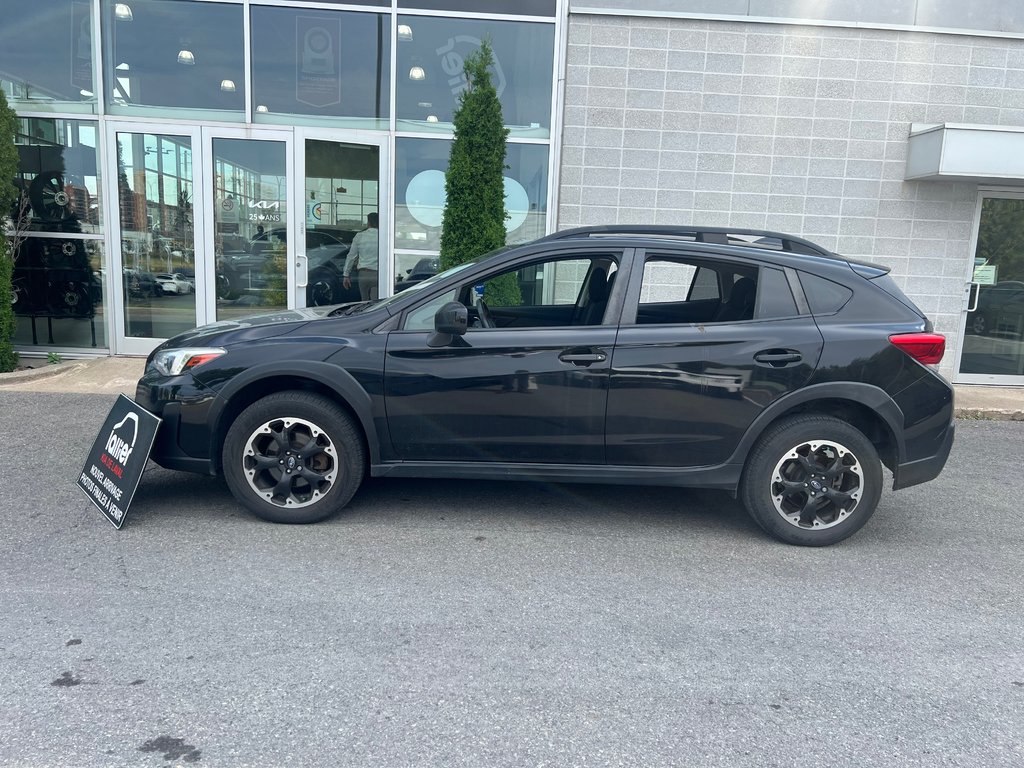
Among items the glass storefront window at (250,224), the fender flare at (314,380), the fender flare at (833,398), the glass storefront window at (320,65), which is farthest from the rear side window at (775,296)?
the glass storefront window at (250,224)

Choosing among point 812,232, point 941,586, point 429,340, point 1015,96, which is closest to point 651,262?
point 429,340

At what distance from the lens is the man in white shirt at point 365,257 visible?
9891mm

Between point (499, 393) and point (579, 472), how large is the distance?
665 millimetres

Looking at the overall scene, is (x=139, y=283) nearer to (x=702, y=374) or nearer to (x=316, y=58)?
(x=316, y=58)

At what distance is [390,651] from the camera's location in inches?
128

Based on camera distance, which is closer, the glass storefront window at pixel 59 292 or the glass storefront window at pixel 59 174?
the glass storefront window at pixel 59 174

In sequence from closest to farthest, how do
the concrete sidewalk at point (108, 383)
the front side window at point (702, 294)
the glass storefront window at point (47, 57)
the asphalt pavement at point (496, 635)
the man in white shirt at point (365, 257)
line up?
the asphalt pavement at point (496, 635) → the front side window at point (702, 294) → the concrete sidewalk at point (108, 383) → the glass storefront window at point (47, 57) → the man in white shirt at point (365, 257)

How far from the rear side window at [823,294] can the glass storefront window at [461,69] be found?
5.83m

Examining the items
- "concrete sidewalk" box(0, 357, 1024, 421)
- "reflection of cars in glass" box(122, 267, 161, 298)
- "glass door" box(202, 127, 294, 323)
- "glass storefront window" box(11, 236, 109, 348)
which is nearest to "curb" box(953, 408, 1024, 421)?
"concrete sidewalk" box(0, 357, 1024, 421)

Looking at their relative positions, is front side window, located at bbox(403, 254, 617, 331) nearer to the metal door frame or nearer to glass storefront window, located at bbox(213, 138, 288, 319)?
glass storefront window, located at bbox(213, 138, 288, 319)

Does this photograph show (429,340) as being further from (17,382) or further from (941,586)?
(17,382)

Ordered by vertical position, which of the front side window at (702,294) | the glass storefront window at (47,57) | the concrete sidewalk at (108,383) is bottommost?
the concrete sidewalk at (108,383)

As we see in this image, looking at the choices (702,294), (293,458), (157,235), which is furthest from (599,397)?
(157,235)

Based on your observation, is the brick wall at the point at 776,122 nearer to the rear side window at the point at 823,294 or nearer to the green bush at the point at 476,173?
the green bush at the point at 476,173
